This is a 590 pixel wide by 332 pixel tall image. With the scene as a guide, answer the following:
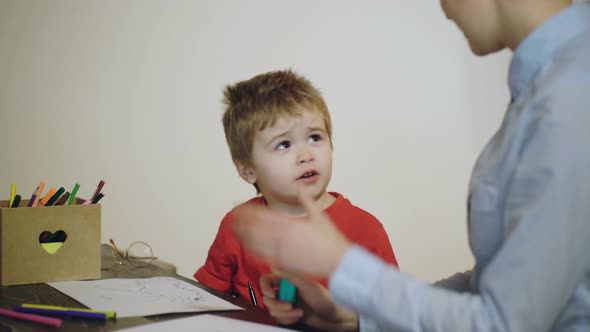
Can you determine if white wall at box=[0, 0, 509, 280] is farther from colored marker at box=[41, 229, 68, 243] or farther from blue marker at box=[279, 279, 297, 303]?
blue marker at box=[279, 279, 297, 303]

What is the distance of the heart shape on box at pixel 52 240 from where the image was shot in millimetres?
1152

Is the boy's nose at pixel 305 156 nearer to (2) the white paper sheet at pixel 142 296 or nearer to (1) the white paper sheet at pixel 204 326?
(2) the white paper sheet at pixel 142 296

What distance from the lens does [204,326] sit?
0.83 metres

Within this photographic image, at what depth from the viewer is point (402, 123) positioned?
2338 millimetres

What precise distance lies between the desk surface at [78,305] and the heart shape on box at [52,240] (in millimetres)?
79

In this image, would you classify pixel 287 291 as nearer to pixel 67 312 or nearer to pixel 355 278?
pixel 355 278

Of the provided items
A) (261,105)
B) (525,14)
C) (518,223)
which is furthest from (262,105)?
(518,223)

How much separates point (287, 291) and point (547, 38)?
0.47 meters

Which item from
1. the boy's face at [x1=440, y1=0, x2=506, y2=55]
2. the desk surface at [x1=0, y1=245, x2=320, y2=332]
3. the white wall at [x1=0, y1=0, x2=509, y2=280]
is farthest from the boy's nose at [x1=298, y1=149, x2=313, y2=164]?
the white wall at [x1=0, y1=0, x2=509, y2=280]

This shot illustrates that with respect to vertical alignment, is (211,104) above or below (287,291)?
above

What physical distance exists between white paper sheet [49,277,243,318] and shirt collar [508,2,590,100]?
567 millimetres

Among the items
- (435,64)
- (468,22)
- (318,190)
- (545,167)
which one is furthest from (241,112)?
(435,64)

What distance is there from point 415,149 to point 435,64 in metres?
0.35

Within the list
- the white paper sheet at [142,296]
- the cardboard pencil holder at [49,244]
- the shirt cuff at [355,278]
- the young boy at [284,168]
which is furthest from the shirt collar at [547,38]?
the cardboard pencil holder at [49,244]
